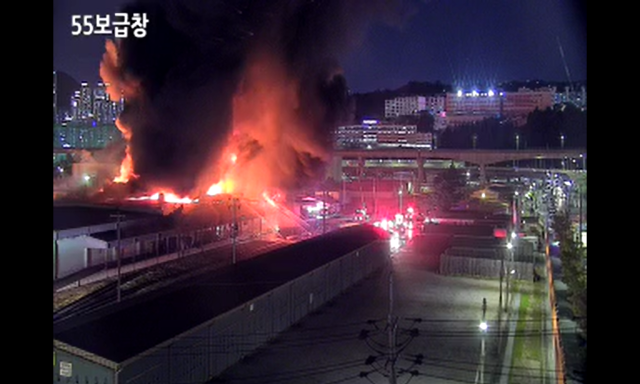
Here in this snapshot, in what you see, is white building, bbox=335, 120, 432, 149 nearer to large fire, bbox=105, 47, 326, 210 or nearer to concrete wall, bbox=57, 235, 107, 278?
large fire, bbox=105, 47, 326, 210

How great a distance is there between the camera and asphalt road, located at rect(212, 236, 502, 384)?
3889mm

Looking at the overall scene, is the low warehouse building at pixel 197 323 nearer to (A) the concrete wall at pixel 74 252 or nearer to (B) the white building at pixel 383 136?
(A) the concrete wall at pixel 74 252

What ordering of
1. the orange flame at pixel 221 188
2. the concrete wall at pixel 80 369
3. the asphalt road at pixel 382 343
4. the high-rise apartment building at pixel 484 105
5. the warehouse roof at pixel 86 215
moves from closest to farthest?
1. the concrete wall at pixel 80 369
2. the asphalt road at pixel 382 343
3. the warehouse roof at pixel 86 215
4. the orange flame at pixel 221 188
5. the high-rise apartment building at pixel 484 105

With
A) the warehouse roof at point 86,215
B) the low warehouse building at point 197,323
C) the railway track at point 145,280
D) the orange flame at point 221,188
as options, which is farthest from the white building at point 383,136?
the low warehouse building at point 197,323

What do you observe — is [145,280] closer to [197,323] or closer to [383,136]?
[197,323]

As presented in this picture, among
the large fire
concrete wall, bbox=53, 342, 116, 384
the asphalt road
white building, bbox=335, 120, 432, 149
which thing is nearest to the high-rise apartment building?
white building, bbox=335, 120, 432, 149

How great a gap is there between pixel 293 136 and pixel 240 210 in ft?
9.00

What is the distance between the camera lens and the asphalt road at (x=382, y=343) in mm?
3889

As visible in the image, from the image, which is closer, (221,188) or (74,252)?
(74,252)

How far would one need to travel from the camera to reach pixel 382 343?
4.50 metres

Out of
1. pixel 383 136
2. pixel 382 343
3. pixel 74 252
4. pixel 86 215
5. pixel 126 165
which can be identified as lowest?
pixel 382 343

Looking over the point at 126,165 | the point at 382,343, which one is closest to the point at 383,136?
the point at 126,165

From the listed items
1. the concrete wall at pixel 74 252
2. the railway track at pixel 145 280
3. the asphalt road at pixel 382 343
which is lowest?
the asphalt road at pixel 382 343
